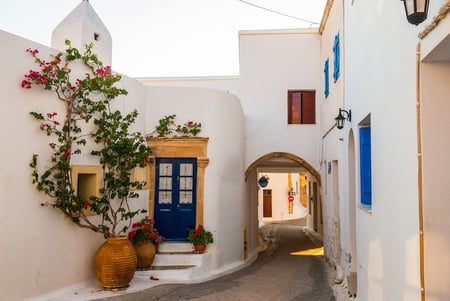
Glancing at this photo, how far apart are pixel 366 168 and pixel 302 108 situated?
6656 millimetres

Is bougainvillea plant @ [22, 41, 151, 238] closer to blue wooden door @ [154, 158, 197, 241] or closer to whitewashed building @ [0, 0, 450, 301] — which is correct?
whitewashed building @ [0, 0, 450, 301]

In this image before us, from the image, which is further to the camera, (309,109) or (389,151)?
(309,109)

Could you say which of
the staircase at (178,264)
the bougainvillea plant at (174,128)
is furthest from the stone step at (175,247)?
the bougainvillea plant at (174,128)

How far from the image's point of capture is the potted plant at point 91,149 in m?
6.91

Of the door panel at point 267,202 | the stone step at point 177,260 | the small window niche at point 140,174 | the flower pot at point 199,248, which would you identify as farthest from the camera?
the door panel at point 267,202

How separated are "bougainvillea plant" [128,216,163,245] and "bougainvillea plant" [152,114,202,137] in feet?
6.71

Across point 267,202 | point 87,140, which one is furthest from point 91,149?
point 267,202

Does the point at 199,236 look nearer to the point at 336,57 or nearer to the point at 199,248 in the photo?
the point at 199,248

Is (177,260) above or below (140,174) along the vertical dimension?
below

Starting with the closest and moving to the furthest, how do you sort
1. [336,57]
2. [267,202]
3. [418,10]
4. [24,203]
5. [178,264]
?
[418,10], [24,203], [178,264], [336,57], [267,202]

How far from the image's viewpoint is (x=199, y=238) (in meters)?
9.49

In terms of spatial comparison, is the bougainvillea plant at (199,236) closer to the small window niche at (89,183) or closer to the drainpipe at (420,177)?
the small window niche at (89,183)

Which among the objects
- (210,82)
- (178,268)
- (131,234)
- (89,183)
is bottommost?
(178,268)

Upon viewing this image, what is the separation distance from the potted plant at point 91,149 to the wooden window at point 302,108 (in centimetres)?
535
